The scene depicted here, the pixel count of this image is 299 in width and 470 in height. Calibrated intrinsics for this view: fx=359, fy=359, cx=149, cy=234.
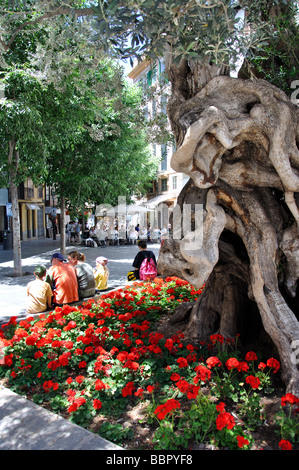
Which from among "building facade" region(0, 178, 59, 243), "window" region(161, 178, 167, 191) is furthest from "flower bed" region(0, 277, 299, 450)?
"window" region(161, 178, 167, 191)

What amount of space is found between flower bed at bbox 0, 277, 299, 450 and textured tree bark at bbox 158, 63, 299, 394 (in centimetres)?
46

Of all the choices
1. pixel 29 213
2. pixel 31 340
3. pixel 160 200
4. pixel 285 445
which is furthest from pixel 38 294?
pixel 160 200

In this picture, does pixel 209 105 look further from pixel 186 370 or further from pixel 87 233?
pixel 87 233

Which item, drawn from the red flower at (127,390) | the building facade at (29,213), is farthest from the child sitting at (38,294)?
the building facade at (29,213)

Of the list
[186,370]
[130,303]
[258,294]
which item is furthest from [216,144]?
[130,303]

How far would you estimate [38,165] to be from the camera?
1057 cm

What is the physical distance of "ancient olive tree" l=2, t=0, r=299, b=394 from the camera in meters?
3.15

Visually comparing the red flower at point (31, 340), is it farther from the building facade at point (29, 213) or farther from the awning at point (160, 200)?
the awning at point (160, 200)

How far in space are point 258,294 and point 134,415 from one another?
1.59 meters

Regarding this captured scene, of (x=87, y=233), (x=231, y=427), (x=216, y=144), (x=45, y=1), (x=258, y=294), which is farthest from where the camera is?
(x=87, y=233)

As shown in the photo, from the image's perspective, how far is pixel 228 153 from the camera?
143 inches

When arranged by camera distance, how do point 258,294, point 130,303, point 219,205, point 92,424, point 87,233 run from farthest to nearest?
point 87,233 → point 130,303 → point 219,205 → point 258,294 → point 92,424

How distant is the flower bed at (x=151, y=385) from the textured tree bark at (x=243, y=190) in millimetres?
461

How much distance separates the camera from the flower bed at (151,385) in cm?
256
